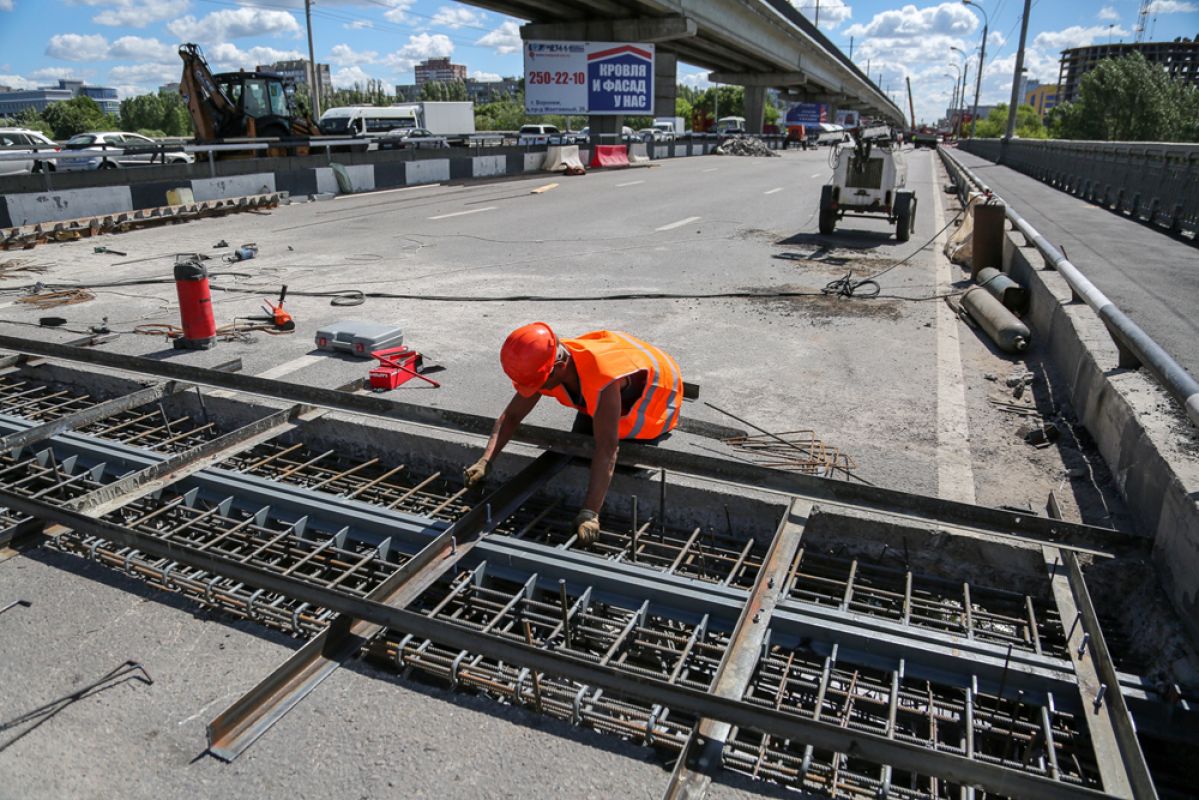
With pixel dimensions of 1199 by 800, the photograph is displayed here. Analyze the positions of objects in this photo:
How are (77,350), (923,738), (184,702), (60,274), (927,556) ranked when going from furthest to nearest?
1. (60,274)
2. (77,350)
3. (927,556)
4. (923,738)
5. (184,702)

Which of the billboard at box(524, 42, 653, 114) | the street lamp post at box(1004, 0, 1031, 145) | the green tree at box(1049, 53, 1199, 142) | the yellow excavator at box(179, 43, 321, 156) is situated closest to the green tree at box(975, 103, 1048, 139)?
the green tree at box(1049, 53, 1199, 142)

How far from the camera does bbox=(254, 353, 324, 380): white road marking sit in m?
6.56

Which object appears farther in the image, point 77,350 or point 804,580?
point 77,350

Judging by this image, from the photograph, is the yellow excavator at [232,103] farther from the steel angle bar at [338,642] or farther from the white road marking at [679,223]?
the steel angle bar at [338,642]

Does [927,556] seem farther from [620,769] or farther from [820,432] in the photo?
[620,769]

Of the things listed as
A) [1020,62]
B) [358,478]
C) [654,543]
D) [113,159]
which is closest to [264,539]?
[358,478]

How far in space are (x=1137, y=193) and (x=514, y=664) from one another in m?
21.9

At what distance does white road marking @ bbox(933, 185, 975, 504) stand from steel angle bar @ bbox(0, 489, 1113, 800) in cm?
197

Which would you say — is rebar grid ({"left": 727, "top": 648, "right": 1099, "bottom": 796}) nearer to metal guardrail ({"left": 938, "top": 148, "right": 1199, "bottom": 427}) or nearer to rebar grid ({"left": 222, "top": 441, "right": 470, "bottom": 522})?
metal guardrail ({"left": 938, "top": 148, "right": 1199, "bottom": 427})

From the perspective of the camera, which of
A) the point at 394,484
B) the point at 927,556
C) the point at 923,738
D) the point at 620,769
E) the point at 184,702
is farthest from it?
the point at 394,484

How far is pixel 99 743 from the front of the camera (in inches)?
104

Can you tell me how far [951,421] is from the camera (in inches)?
217

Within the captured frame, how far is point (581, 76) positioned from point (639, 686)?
118 ft

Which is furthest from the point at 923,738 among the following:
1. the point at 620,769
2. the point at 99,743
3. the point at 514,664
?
the point at 99,743
